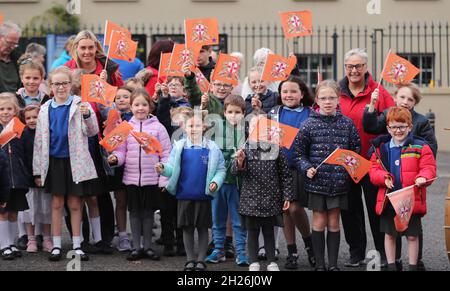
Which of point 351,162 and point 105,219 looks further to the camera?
point 105,219

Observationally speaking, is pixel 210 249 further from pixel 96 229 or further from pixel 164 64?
pixel 164 64

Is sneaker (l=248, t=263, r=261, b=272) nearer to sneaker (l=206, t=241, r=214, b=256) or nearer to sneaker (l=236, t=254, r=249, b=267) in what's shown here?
sneaker (l=236, t=254, r=249, b=267)

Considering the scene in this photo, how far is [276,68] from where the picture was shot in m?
8.59

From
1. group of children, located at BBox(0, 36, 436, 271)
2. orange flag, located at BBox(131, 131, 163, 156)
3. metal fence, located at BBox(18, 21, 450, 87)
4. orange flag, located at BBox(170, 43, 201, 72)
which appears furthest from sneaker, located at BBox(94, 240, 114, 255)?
metal fence, located at BBox(18, 21, 450, 87)

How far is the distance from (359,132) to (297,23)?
1615 mm

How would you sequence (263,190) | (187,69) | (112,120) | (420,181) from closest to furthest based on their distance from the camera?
(420,181) → (263,190) → (187,69) → (112,120)

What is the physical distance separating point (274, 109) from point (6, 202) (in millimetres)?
2571

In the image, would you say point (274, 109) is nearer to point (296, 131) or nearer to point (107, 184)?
point (296, 131)

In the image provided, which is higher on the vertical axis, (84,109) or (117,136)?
(84,109)

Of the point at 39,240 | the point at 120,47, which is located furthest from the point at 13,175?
the point at 120,47

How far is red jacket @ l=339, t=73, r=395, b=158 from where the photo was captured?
8.27 m

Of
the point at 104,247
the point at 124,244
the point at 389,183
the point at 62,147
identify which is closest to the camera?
the point at 389,183

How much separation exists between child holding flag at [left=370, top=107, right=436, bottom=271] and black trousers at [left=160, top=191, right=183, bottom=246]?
2.07 meters
